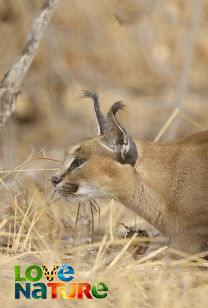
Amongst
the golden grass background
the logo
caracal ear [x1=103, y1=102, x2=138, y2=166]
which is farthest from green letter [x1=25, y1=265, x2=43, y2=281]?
the golden grass background

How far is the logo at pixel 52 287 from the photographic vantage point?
6.12ft

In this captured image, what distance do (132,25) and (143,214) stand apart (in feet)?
7.41

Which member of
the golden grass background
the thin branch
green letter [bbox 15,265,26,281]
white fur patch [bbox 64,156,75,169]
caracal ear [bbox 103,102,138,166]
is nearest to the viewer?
green letter [bbox 15,265,26,281]

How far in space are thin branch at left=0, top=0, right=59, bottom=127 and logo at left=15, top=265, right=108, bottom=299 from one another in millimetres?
1116

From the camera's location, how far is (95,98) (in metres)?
2.62

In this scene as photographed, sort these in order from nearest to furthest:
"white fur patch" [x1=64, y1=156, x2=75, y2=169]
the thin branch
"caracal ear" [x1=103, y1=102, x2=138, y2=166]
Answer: "caracal ear" [x1=103, y1=102, x2=138, y2=166] < "white fur patch" [x1=64, y1=156, x2=75, y2=169] < the thin branch

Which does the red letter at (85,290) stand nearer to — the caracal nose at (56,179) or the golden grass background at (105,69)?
the caracal nose at (56,179)

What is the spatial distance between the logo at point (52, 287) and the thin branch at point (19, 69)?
112cm

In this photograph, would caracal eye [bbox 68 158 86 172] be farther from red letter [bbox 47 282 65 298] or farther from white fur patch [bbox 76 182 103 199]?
red letter [bbox 47 282 65 298]

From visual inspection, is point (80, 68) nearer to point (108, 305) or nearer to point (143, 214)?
point (143, 214)

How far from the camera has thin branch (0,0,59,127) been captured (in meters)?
2.90

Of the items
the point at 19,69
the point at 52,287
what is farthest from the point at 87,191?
the point at 19,69

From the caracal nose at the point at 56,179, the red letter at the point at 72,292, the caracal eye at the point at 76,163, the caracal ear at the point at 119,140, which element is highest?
the caracal ear at the point at 119,140

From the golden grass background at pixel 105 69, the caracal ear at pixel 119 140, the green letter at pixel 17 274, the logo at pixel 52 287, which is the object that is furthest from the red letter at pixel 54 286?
the golden grass background at pixel 105 69
